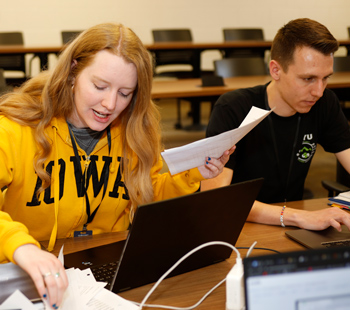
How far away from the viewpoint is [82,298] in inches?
43.4

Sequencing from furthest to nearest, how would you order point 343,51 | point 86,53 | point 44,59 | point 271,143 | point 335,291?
point 343,51 < point 44,59 < point 271,143 < point 86,53 < point 335,291

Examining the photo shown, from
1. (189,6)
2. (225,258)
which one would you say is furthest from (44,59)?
(225,258)

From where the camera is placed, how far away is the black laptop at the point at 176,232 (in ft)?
3.55

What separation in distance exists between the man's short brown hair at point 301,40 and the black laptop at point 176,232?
836 millimetres

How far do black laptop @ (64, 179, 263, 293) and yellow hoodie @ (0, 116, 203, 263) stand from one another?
26 centimetres

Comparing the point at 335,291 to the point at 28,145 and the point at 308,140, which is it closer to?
the point at 28,145

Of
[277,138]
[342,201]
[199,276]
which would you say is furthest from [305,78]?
[199,276]

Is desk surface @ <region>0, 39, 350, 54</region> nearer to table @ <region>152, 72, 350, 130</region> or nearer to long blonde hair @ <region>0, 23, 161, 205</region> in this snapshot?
table @ <region>152, 72, 350, 130</region>

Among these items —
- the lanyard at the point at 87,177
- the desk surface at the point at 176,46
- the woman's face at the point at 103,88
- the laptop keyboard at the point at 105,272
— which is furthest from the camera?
the desk surface at the point at 176,46

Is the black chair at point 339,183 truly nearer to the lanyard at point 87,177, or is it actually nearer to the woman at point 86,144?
the woman at point 86,144

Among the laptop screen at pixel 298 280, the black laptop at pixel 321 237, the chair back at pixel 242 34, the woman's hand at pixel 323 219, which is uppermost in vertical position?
the laptop screen at pixel 298 280

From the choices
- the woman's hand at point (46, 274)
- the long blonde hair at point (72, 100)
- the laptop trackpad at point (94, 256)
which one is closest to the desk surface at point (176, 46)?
the long blonde hair at point (72, 100)

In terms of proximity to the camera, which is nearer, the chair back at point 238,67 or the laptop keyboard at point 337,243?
the laptop keyboard at point 337,243

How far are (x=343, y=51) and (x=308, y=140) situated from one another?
6190mm
